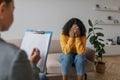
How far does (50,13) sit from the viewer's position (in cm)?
464

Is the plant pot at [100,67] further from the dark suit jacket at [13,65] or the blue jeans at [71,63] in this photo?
the dark suit jacket at [13,65]

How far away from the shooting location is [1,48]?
0.69 metres

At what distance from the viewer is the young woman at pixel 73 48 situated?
9.66 feet

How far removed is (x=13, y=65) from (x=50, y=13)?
4064 millimetres

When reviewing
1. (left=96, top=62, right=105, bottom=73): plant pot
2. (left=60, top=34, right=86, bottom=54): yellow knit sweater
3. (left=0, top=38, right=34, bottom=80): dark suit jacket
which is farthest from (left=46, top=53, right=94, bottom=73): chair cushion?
(left=0, top=38, right=34, bottom=80): dark suit jacket

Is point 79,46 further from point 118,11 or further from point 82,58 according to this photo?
point 118,11

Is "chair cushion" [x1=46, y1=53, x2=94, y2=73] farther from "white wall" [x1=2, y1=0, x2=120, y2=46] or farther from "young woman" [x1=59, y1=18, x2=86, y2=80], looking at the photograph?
"white wall" [x1=2, y1=0, x2=120, y2=46]

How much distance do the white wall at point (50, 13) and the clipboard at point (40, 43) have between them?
2374mm

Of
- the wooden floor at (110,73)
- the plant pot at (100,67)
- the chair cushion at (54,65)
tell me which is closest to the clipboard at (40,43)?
the chair cushion at (54,65)

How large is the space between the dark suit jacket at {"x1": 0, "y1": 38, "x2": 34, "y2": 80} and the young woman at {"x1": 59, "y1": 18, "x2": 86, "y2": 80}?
2.27 metres

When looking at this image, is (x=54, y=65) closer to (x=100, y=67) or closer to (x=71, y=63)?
(x=71, y=63)

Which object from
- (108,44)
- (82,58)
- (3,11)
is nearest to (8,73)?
(3,11)

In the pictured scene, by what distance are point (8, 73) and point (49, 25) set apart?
13.4 ft

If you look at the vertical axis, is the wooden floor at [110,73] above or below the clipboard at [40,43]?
below
